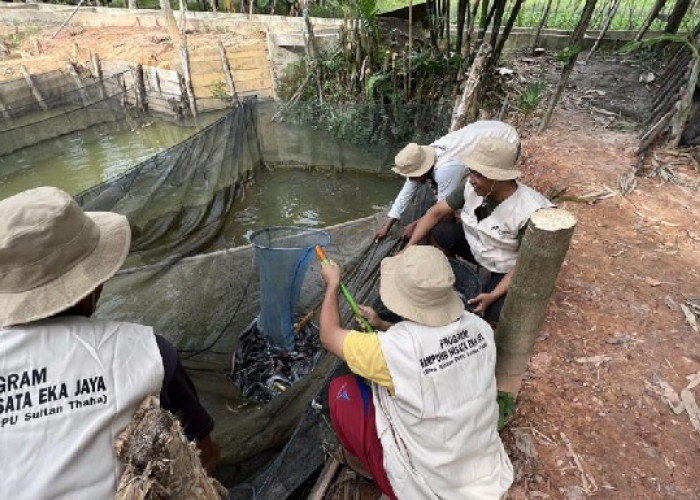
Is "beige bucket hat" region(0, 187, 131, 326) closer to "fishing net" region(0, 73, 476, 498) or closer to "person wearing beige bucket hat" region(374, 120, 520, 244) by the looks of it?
"fishing net" region(0, 73, 476, 498)

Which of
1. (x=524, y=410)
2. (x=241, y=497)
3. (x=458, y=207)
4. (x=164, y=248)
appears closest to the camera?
(x=241, y=497)

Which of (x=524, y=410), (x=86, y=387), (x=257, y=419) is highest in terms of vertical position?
(x=86, y=387)

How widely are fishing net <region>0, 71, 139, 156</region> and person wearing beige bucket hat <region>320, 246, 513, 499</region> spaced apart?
25.8 ft

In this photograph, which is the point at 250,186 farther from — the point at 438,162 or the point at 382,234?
the point at 438,162

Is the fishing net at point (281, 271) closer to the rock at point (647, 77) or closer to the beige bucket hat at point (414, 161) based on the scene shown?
the beige bucket hat at point (414, 161)

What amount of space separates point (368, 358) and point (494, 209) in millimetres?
1306

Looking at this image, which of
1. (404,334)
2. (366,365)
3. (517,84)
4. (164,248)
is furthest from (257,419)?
(517,84)

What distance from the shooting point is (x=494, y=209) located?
2492mm

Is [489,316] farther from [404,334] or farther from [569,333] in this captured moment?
[404,334]

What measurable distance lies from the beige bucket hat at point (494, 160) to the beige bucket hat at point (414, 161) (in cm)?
82

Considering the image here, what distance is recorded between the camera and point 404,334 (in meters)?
1.57

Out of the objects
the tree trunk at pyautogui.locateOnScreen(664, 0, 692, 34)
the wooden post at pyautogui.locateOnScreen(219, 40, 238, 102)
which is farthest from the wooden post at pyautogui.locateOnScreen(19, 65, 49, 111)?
the tree trunk at pyautogui.locateOnScreen(664, 0, 692, 34)

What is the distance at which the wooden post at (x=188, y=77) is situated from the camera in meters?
8.76

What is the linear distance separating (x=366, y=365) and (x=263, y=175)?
519 cm
